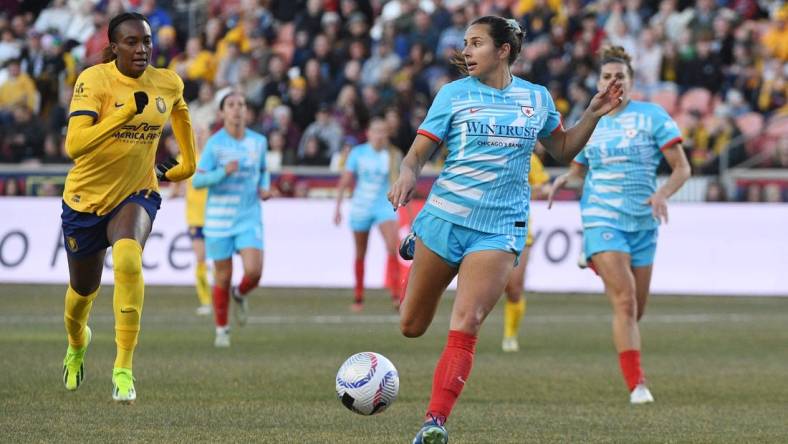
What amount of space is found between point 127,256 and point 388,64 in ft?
64.1

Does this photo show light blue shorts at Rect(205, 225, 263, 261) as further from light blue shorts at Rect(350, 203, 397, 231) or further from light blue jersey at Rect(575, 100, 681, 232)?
light blue shorts at Rect(350, 203, 397, 231)

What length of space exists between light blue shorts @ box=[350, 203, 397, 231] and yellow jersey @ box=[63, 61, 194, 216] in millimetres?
10839

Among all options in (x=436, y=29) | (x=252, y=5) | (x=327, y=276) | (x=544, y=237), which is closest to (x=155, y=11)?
(x=252, y=5)

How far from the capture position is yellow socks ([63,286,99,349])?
1027cm

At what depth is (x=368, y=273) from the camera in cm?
2452

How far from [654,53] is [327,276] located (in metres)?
7.38

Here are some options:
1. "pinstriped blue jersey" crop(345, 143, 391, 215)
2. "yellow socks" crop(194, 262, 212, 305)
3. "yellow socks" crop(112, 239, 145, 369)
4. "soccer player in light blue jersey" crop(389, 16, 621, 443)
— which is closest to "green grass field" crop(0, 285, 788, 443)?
"yellow socks" crop(194, 262, 212, 305)

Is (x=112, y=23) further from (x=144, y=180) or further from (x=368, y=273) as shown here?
(x=368, y=273)

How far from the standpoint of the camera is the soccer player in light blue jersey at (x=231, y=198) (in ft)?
50.5

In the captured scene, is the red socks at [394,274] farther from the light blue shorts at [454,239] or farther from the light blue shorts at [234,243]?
the light blue shorts at [454,239]

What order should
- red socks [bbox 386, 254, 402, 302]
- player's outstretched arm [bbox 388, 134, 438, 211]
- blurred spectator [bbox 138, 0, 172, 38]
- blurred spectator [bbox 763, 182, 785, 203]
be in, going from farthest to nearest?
blurred spectator [bbox 138, 0, 172, 38] < blurred spectator [bbox 763, 182, 785, 203] < red socks [bbox 386, 254, 402, 302] < player's outstretched arm [bbox 388, 134, 438, 211]

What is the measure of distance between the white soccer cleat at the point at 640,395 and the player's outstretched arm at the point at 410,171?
3.60 m

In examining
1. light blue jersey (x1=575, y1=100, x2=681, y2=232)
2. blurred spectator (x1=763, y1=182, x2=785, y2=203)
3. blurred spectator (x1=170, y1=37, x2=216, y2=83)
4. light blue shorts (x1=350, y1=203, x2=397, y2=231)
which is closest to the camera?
light blue jersey (x1=575, y1=100, x2=681, y2=232)

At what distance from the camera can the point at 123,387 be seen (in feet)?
32.5
